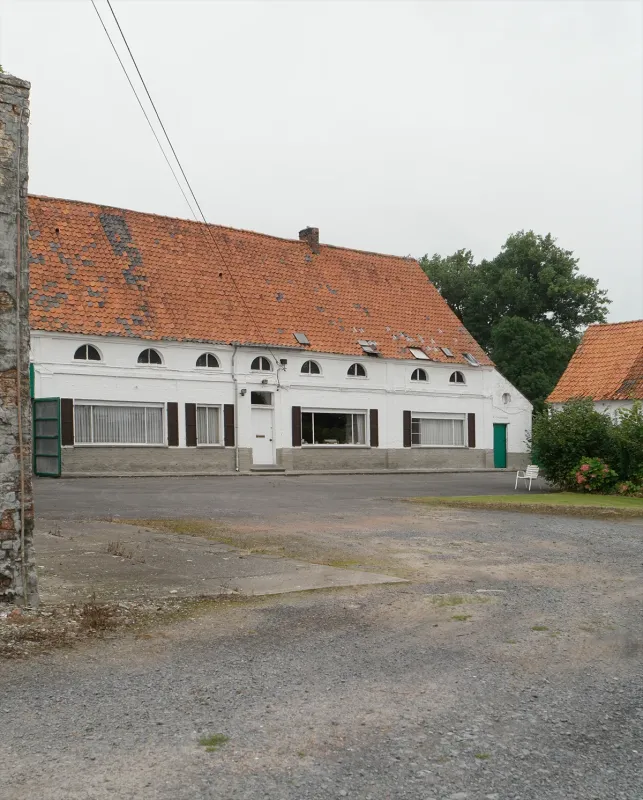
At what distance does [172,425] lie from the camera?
97.9ft

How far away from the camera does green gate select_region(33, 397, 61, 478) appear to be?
26.0 meters

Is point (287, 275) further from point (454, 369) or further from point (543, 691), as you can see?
point (543, 691)

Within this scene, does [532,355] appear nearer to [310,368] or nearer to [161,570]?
[310,368]

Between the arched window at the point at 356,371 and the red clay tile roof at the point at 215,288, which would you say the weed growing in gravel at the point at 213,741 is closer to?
the red clay tile roof at the point at 215,288

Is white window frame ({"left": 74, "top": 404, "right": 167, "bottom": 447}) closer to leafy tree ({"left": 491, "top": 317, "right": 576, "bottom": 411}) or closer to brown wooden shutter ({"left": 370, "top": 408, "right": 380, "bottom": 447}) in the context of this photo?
brown wooden shutter ({"left": 370, "top": 408, "right": 380, "bottom": 447})

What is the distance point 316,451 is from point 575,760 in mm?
28893

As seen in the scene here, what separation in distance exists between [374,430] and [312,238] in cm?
910

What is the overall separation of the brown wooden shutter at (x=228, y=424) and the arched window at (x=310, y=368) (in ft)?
11.3

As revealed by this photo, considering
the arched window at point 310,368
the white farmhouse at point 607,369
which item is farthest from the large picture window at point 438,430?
the arched window at point 310,368

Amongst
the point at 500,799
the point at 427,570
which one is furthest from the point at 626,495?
the point at 500,799

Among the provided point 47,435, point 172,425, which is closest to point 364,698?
point 47,435

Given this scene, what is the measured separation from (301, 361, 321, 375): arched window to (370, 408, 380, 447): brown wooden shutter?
293 centimetres

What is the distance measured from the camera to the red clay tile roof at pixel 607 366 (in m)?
35.7

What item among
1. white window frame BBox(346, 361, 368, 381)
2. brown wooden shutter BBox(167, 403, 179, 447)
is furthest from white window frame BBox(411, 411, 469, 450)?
brown wooden shutter BBox(167, 403, 179, 447)
